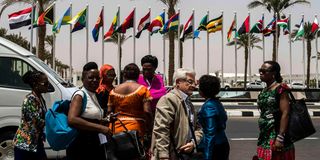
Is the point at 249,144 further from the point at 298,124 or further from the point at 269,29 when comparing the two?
the point at 269,29

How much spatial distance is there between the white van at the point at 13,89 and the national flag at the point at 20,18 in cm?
1980

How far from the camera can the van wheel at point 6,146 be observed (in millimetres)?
7836

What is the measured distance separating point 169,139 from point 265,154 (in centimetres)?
123

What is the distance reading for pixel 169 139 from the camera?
454cm

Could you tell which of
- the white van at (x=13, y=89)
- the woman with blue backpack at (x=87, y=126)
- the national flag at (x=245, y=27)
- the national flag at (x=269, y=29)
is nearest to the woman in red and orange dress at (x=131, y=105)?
the woman with blue backpack at (x=87, y=126)

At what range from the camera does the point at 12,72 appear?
8.15 metres

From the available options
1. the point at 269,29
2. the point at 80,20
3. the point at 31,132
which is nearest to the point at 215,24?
the point at 269,29

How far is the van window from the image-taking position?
26.3 feet

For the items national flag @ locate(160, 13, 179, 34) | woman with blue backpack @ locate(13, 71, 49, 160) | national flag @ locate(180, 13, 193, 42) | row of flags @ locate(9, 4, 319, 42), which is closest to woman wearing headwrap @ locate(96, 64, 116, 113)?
woman with blue backpack @ locate(13, 71, 49, 160)

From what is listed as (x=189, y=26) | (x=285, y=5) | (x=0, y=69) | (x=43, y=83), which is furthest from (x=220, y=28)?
(x=43, y=83)

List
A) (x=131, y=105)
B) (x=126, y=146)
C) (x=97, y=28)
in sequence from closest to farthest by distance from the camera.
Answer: (x=126, y=146) < (x=131, y=105) < (x=97, y=28)

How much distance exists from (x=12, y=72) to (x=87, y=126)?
3893 mm

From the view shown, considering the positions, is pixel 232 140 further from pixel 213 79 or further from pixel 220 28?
pixel 220 28

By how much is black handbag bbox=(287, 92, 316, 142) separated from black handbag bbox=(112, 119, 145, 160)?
1.44m
